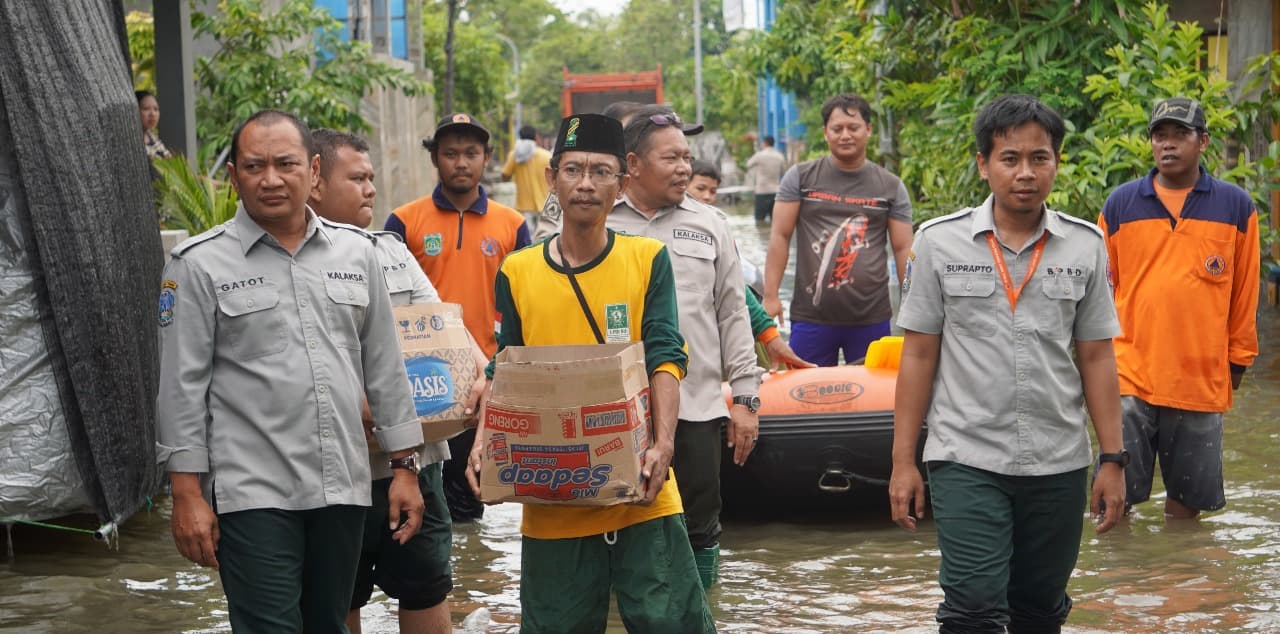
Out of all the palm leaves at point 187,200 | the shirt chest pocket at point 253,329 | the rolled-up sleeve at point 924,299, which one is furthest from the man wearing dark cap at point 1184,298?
the palm leaves at point 187,200

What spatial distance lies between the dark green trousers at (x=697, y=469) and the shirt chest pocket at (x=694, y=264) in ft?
1.60

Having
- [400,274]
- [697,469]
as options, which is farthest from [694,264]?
[400,274]

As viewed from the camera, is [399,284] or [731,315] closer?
[399,284]

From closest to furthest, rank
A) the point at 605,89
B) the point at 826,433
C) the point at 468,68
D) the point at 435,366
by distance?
the point at 435,366 → the point at 826,433 → the point at 468,68 → the point at 605,89

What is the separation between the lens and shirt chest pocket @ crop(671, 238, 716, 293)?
5629mm

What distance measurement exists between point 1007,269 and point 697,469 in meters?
1.49

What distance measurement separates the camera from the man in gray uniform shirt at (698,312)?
5535 millimetres

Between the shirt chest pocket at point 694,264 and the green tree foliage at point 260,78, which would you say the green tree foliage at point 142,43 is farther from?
the shirt chest pocket at point 694,264

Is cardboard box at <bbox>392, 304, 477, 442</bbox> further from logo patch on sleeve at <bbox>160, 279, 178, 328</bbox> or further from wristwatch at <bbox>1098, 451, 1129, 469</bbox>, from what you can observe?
wristwatch at <bbox>1098, 451, 1129, 469</bbox>

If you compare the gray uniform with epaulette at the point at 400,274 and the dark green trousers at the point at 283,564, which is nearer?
the dark green trousers at the point at 283,564

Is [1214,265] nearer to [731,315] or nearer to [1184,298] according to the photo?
[1184,298]

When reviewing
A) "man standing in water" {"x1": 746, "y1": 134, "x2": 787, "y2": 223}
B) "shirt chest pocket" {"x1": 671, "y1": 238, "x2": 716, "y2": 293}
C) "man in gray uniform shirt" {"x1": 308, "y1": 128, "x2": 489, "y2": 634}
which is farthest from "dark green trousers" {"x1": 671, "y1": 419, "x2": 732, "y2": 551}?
"man standing in water" {"x1": 746, "y1": 134, "x2": 787, "y2": 223}

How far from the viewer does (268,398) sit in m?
4.04

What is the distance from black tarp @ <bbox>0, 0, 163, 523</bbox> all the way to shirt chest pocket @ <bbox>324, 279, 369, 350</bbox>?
2.79 meters
